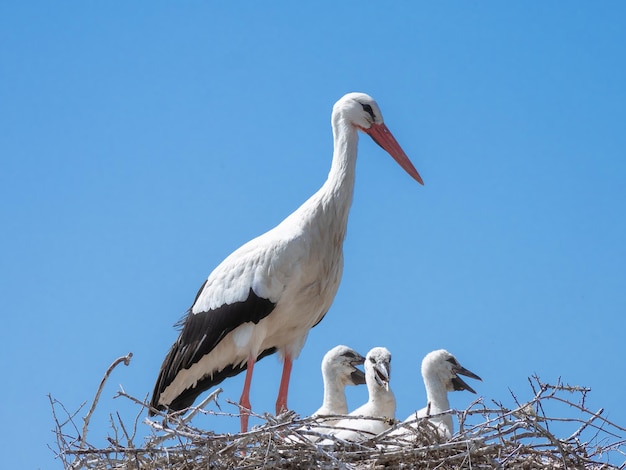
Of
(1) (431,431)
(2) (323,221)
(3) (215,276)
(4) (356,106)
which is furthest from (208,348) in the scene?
(1) (431,431)

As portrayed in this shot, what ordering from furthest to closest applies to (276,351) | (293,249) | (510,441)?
(276,351)
(293,249)
(510,441)

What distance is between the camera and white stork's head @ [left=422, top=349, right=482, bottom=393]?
947 centimetres

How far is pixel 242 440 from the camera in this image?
716 cm

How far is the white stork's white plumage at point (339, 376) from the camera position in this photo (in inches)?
377

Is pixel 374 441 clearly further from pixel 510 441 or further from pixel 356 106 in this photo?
pixel 356 106

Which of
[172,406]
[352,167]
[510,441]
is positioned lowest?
[510,441]

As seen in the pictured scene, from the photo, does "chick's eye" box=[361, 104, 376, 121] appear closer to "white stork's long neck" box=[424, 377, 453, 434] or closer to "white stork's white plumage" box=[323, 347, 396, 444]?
"white stork's white plumage" box=[323, 347, 396, 444]

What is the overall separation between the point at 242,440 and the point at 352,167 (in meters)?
2.67

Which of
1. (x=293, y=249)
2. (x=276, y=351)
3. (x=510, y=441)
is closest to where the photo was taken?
(x=510, y=441)

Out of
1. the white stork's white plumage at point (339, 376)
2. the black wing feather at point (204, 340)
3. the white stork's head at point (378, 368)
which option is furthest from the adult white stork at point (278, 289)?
the white stork's head at point (378, 368)

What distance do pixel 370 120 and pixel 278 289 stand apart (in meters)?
1.35

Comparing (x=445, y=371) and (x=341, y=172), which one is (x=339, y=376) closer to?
(x=445, y=371)

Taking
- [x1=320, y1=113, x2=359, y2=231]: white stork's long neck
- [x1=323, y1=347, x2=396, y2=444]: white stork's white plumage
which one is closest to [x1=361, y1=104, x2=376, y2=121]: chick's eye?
[x1=320, y1=113, x2=359, y2=231]: white stork's long neck

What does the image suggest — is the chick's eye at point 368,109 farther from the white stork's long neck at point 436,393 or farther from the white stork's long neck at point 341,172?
the white stork's long neck at point 436,393
